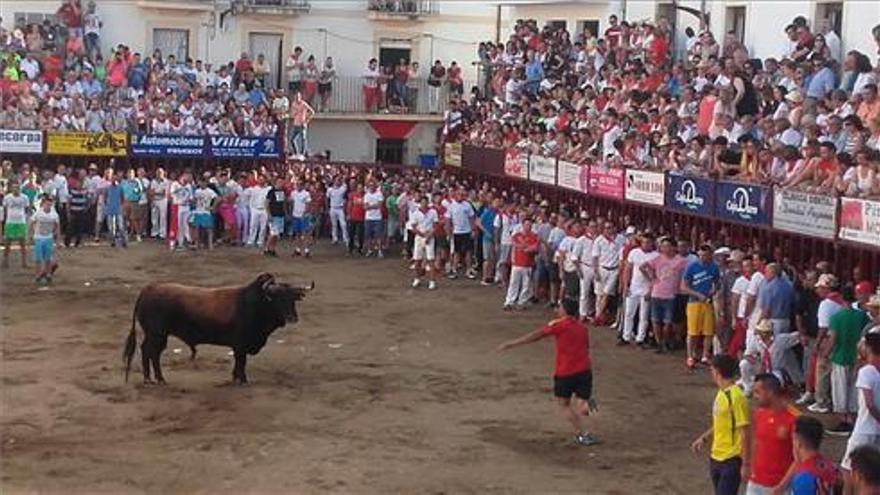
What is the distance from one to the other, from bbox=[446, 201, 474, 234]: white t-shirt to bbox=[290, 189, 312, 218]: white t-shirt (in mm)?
5351

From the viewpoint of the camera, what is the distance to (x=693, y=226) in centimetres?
2405

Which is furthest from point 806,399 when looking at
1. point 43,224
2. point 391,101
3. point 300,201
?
point 391,101

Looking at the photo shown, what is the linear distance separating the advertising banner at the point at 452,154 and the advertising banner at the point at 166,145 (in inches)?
253

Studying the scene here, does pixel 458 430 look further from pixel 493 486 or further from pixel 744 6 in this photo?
pixel 744 6

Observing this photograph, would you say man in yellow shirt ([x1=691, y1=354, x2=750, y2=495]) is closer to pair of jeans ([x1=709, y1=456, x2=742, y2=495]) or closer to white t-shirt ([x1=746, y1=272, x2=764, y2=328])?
pair of jeans ([x1=709, y1=456, x2=742, y2=495])

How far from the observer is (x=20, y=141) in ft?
118

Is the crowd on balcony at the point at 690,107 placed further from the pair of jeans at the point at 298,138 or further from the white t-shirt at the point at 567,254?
the pair of jeans at the point at 298,138

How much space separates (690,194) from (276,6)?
25996 millimetres

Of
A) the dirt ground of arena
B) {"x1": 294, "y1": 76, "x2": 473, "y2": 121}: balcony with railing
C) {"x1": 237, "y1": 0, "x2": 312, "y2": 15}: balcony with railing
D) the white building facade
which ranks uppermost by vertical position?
{"x1": 237, "y1": 0, "x2": 312, "y2": 15}: balcony with railing

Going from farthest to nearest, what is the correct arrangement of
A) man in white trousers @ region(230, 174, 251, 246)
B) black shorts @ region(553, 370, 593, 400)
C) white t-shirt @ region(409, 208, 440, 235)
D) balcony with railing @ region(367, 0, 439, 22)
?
balcony with railing @ region(367, 0, 439, 22) < man in white trousers @ region(230, 174, 251, 246) < white t-shirt @ region(409, 208, 440, 235) < black shorts @ region(553, 370, 593, 400)

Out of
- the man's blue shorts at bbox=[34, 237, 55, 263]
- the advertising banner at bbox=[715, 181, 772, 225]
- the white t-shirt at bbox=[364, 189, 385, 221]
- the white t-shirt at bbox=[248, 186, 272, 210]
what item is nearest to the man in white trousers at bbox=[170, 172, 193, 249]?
the white t-shirt at bbox=[248, 186, 272, 210]

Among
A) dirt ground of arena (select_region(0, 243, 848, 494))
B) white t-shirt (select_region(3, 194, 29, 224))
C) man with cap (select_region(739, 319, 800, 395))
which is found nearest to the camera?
dirt ground of arena (select_region(0, 243, 848, 494))

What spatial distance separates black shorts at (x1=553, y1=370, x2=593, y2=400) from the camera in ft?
52.1

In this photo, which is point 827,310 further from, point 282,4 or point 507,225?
point 282,4
